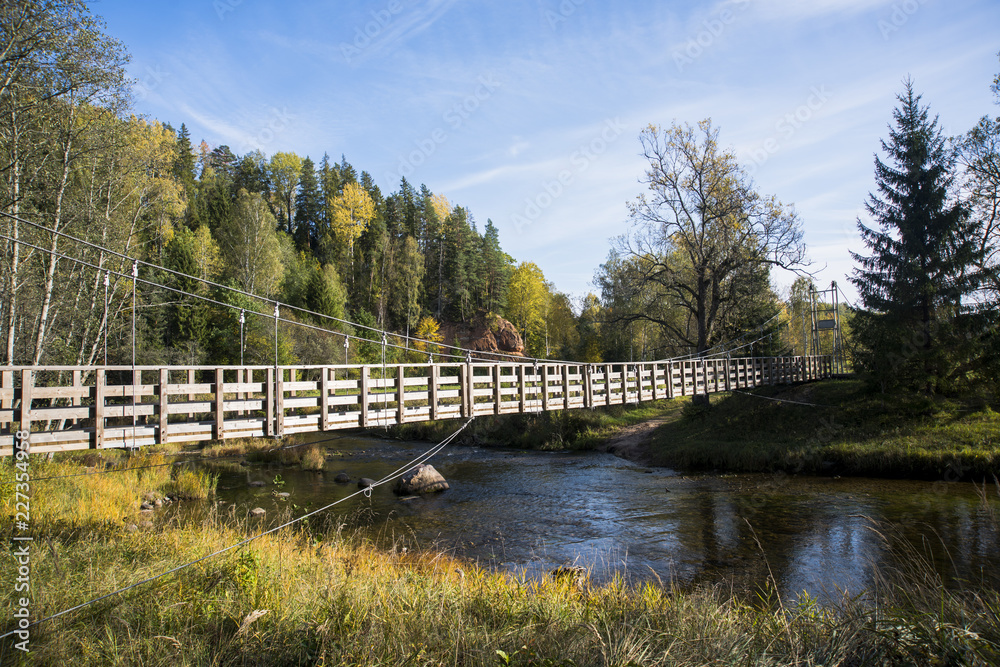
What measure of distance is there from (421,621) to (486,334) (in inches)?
1735

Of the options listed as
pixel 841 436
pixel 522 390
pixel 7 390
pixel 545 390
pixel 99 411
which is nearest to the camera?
pixel 7 390

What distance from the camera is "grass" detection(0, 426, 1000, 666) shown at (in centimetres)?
360

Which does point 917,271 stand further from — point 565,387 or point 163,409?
point 163,409

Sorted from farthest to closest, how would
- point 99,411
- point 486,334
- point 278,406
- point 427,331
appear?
point 486,334 → point 427,331 → point 278,406 → point 99,411

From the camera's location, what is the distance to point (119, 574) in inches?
226

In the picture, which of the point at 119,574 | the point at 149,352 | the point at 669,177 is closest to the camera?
the point at 119,574

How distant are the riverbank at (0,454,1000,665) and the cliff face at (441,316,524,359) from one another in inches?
1624

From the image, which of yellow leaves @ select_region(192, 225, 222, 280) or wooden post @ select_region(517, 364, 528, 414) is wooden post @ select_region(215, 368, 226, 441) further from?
yellow leaves @ select_region(192, 225, 222, 280)

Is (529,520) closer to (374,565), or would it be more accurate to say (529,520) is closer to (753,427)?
(374,565)

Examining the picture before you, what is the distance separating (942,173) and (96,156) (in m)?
24.8

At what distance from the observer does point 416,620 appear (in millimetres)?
4473

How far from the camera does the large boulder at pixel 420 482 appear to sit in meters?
14.0

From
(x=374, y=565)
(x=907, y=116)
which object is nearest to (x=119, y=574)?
(x=374, y=565)

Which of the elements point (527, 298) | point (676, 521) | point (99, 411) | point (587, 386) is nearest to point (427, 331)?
point (527, 298)
